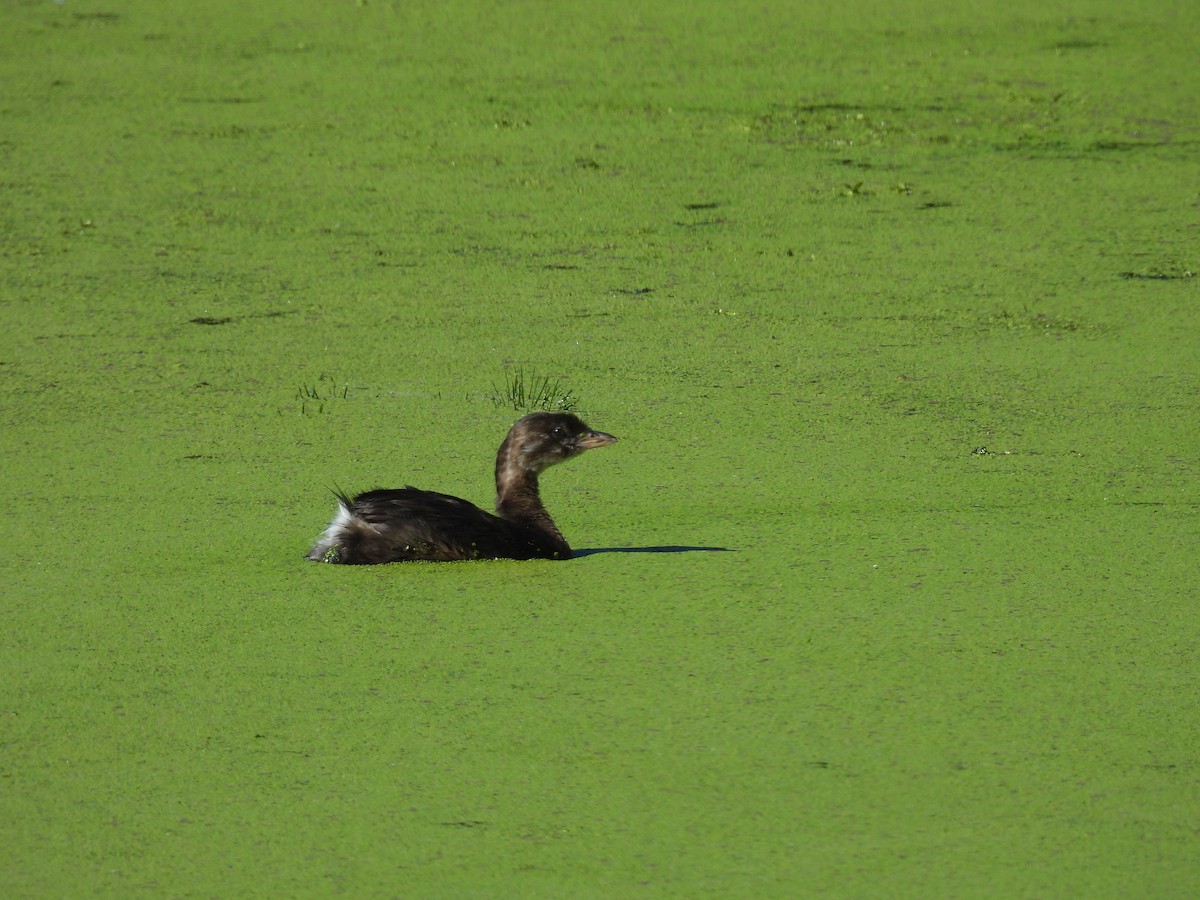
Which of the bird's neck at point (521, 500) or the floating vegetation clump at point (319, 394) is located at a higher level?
the floating vegetation clump at point (319, 394)

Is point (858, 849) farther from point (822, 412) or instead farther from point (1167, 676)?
point (822, 412)

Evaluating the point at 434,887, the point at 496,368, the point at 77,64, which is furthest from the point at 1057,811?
the point at 77,64

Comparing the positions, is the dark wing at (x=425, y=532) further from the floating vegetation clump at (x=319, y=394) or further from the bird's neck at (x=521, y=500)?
the floating vegetation clump at (x=319, y=394)

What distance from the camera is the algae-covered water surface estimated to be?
2127 mm

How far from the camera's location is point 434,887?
195 centimetres

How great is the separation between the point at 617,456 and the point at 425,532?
62 centimetres

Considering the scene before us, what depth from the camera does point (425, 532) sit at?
2889 mm

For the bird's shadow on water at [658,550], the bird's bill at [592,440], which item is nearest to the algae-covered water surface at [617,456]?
the bird's shadow on water at [658,550]

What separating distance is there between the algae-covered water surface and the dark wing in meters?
0.03

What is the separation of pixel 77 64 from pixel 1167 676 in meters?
5.03

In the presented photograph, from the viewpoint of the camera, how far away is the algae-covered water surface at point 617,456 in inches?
83.7

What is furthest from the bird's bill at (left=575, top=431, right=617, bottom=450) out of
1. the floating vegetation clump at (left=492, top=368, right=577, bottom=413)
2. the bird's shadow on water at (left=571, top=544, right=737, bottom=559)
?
the floating vegetation clump at (left=492, top=368, right=577, bottom=413)

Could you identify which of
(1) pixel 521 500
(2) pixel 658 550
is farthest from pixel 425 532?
(2) pixel 658 550

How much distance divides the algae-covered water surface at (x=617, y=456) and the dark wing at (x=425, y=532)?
0.03 metres
